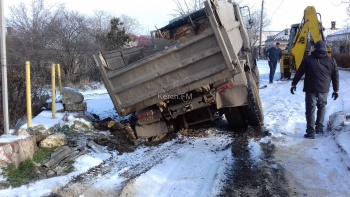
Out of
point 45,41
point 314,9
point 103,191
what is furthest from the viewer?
point 45,41

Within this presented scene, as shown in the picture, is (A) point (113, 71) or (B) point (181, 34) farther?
(B) point (181, 34)

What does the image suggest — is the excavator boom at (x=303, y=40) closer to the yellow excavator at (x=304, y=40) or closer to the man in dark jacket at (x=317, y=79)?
the yellow excavator at (x=304, y=40)

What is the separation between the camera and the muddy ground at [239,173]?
4383 mm

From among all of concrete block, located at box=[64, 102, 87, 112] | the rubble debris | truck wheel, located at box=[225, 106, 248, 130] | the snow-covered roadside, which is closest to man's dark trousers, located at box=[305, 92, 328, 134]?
the snow-covered roadside

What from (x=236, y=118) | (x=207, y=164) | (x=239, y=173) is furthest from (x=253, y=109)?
(x=239, y=173)

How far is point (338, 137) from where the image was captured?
6137 mm

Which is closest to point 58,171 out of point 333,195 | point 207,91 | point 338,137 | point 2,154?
point 2,154

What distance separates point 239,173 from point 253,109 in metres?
2.26

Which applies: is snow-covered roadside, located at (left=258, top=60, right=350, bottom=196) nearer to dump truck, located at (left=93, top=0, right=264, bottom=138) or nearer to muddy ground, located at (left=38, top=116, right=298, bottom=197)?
muddy ground, located at (left=38, top=116, right=298, bottom=197)

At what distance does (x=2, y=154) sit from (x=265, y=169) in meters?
3.70

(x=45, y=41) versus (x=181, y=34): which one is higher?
(x=45, y=41)

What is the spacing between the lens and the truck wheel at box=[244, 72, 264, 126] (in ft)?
22.2

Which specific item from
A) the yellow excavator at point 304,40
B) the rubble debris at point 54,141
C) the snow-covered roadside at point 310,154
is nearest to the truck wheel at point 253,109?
the snow-covered roadside at point 310,154

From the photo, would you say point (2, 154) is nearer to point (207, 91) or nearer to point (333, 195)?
point (207, 91)
